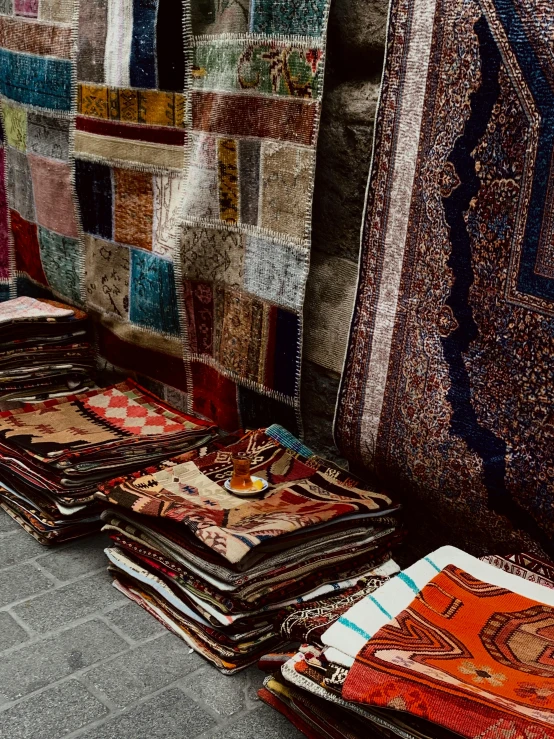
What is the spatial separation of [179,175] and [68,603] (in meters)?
1.21

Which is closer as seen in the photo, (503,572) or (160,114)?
(503,572)

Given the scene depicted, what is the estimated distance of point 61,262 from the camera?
312 cm

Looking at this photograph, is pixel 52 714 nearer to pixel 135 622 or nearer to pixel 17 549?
pixel 135 622

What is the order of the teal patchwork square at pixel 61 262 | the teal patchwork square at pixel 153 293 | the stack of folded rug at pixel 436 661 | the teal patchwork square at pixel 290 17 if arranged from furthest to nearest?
Answer: the teal patchwork square at pixel 61 262, the teal patchwork square at pixel 153 293, the teal patchwork square at pixel 290 17, the stack of folded rug at pixel 436 661

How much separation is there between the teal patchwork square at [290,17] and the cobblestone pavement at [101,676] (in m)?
1.39

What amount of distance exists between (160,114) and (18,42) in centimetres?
91

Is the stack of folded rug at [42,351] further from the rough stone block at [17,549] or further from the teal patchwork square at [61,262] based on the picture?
the rough stone block at [17,549]

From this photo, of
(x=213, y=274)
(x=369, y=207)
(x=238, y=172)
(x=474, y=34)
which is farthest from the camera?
(x=213, y=274)

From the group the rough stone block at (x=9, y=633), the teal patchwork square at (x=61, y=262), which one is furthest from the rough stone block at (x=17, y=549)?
the teal patchwork square at (x=61, y=262)

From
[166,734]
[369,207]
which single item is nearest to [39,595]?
[166,734]

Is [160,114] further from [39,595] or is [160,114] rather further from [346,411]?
[39,595]

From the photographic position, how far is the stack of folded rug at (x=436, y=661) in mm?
1271

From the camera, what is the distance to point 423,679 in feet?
4.32

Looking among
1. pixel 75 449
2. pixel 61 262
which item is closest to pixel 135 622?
pixel 75 449
